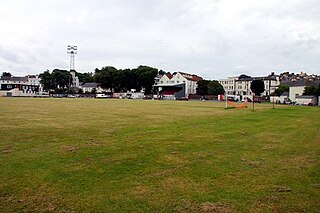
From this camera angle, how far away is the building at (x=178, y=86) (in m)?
110

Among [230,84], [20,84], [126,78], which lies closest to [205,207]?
[126,78]

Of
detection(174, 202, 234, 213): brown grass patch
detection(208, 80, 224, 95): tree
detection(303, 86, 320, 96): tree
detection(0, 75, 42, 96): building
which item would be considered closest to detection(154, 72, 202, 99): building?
detection(208, 80, 224, 95): tree

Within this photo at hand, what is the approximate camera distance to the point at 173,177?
19.6 feet

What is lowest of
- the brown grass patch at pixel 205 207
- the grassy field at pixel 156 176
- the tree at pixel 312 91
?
the brown grass patch at pixel 205 207

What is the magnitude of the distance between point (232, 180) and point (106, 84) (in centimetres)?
10921

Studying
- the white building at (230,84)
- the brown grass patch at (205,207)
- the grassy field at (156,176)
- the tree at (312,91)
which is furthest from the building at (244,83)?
the brown grass patch at (205,207)

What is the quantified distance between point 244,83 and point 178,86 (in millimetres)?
50561

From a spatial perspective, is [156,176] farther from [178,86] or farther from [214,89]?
[214,89]

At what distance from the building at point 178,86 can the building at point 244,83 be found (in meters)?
25.5

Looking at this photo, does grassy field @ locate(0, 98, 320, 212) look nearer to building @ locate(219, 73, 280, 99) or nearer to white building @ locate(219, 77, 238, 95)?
building @ locate(219, 73, 280, 99)

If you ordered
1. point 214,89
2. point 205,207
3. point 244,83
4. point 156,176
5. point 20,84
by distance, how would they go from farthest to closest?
point 244,83 < point 20,84 < point 214,89 < point 156,176 < point 205,207

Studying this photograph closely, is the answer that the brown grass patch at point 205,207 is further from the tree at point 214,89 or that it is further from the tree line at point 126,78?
the tree at point 214,89

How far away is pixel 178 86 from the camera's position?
110000 mm

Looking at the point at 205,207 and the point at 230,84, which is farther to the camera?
the point at 230,84
